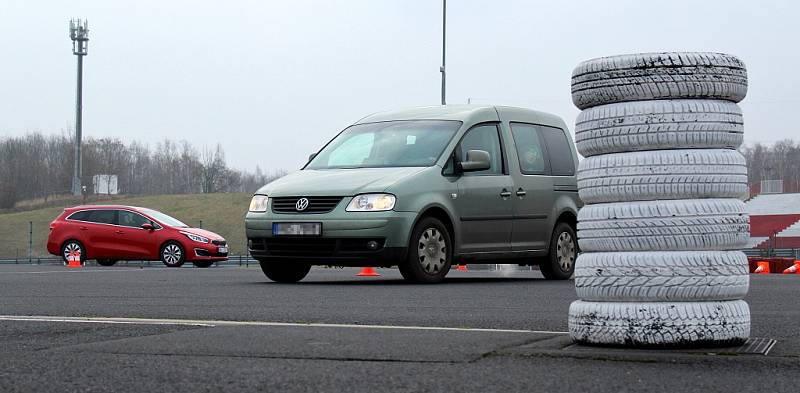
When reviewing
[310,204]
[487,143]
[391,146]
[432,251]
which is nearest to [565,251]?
[487,143]

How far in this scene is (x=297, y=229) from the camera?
12.0m

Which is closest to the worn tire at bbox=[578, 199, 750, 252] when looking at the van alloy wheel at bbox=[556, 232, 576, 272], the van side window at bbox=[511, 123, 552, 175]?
the van side window at bbox=[511, 123, 552, 175]

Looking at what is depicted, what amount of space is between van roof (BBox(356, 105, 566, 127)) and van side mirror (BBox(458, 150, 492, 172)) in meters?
0.62

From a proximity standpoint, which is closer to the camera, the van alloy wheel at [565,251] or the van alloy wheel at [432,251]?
the van alloy wheel at [432,251]

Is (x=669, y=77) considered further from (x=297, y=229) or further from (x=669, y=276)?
(x=297, y=229)

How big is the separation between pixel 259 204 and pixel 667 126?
7.89 m

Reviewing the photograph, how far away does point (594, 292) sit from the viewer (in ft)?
16.7

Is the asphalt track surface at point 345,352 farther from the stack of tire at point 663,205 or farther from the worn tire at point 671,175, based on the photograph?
the worn tire at point 671,175

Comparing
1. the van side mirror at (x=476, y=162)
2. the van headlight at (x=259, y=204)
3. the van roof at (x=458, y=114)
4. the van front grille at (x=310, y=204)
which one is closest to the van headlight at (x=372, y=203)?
the van front grille at (x=310, y=204)

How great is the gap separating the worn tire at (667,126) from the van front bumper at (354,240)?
266 inches

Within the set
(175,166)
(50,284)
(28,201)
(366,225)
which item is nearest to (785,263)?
(366,225)

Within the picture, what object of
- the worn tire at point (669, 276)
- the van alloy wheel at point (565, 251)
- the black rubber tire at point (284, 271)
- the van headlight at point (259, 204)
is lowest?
the black rubber tire at point (284, 271)

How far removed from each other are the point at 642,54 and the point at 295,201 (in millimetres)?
7296

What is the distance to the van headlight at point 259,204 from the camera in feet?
40.7
